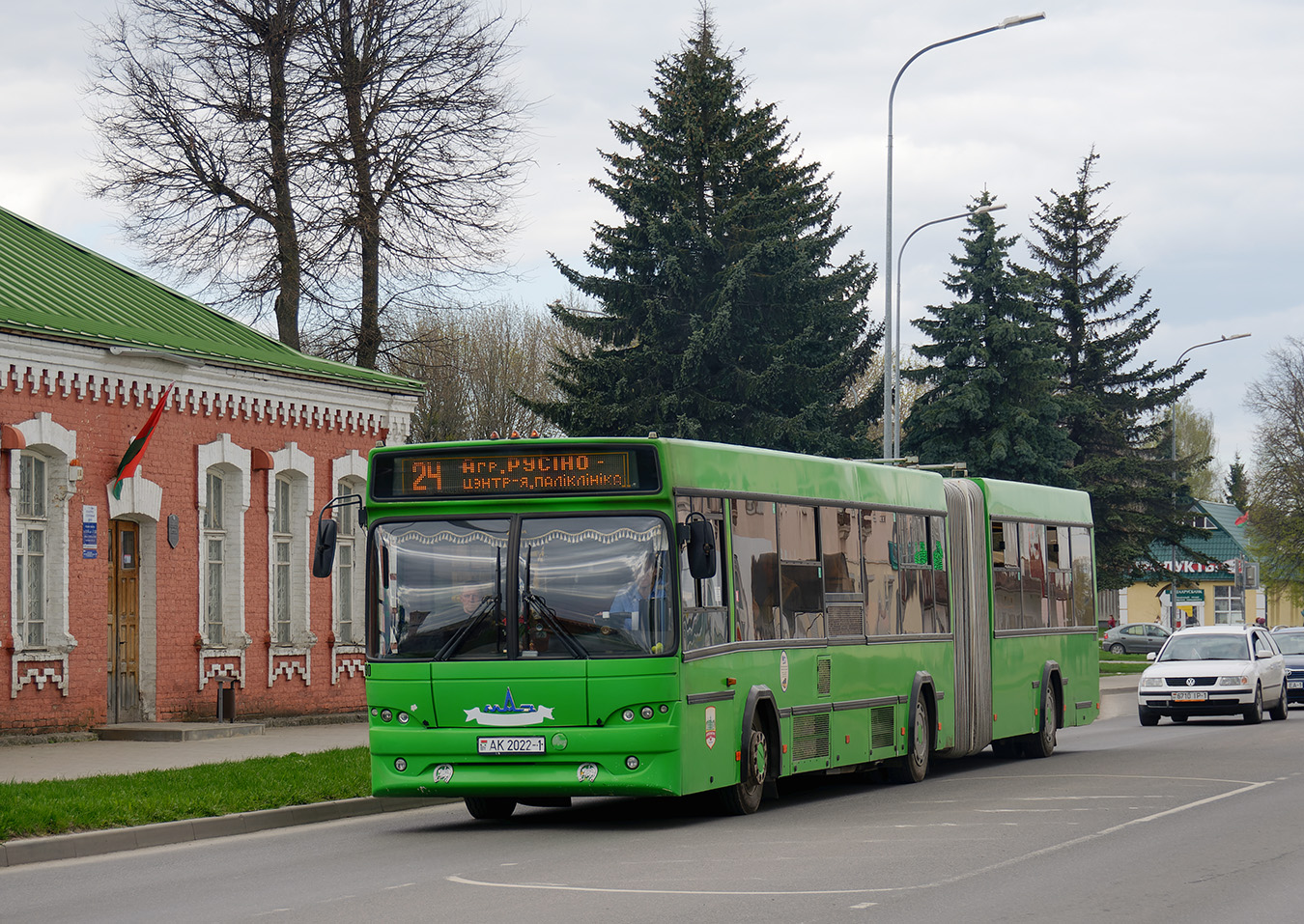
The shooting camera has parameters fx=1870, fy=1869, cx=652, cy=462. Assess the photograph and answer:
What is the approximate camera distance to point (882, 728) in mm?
17516

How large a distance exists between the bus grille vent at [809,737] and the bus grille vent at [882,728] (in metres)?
1.15

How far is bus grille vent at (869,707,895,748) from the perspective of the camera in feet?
56.7

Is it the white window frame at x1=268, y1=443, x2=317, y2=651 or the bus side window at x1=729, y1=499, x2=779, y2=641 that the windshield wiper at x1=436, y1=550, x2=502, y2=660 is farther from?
the white window frame at x1=268, y1=443, x2=317, y2=651

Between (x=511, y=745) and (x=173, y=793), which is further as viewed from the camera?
(x=173, y=793)

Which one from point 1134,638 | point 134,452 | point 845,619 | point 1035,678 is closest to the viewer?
point 845,619

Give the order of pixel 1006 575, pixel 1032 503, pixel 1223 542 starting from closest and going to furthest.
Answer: pixel 1006 575, pixel 1032 503, pixel 1223 542

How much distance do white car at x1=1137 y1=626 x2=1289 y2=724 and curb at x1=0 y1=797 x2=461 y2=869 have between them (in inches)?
626

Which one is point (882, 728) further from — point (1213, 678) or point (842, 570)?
point (1213, 678)

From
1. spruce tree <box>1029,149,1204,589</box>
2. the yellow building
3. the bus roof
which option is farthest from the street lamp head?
the yellow building

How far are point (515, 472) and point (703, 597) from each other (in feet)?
5.60

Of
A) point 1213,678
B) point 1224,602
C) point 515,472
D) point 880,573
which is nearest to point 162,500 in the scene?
point 880,573

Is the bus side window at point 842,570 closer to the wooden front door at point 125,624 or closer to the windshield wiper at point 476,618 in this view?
the windshield wiper at point 476,618

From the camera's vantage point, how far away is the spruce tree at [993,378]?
48938mm

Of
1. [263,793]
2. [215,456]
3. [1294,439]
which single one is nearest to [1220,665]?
[215,456]
